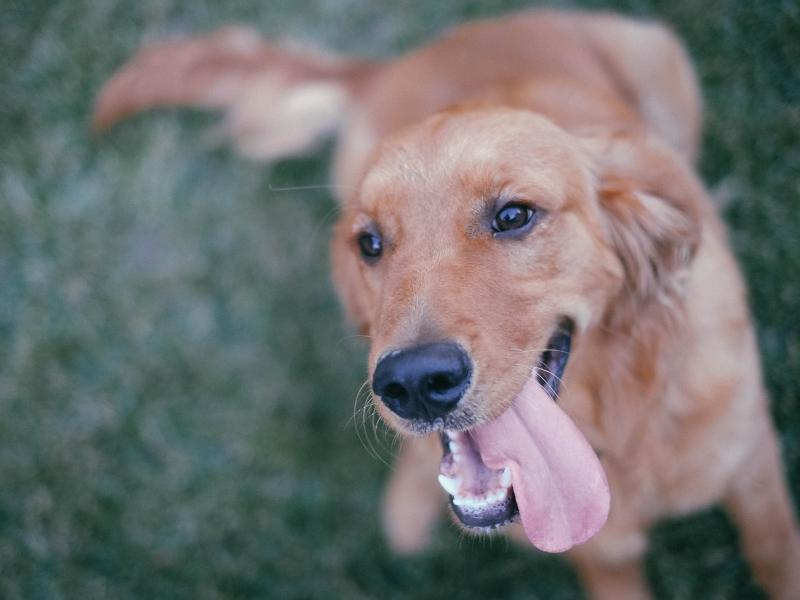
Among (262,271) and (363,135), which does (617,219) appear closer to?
(363,135)

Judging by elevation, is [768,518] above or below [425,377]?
below

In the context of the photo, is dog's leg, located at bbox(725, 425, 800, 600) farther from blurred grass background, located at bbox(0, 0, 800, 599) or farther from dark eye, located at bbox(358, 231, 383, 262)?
dark eye, located at bbox(358, 231, 383, 262)

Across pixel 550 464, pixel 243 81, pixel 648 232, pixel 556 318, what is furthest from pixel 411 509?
pixel 243 81

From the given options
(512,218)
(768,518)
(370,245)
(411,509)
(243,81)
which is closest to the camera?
(512,218)

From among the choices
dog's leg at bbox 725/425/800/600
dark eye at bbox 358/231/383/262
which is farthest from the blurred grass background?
dark eye at bbox 358/231/383/262

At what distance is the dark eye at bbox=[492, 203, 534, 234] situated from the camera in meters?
2.06

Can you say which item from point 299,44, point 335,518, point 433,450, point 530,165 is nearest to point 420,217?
point 530,165

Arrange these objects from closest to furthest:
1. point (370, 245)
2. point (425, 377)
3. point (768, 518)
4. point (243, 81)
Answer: point (425, 377), point (370, 245), point (768, 518), point (243, 81)

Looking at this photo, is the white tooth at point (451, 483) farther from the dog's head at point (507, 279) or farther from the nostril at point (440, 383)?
the nostril at point (440, 383)

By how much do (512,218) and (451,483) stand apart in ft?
2.43

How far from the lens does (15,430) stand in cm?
389

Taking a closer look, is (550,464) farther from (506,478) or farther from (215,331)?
(215,331)

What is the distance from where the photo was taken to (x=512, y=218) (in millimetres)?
2059

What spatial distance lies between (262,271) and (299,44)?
54.2 inches
